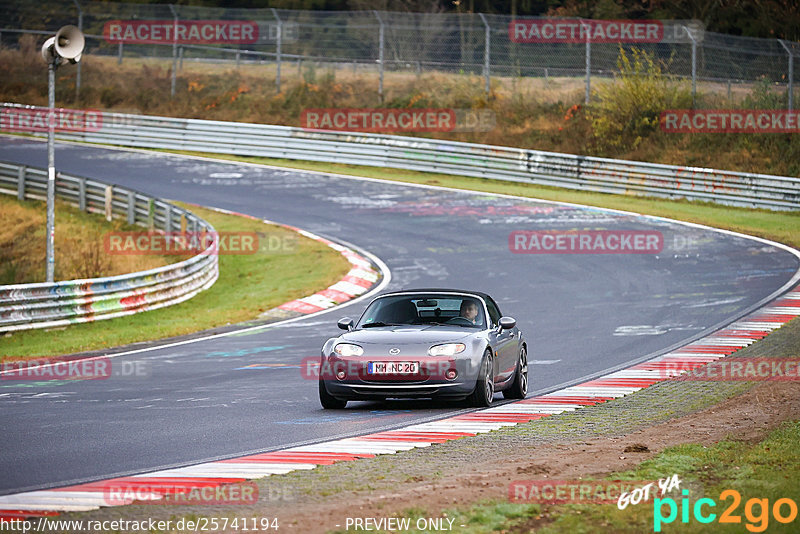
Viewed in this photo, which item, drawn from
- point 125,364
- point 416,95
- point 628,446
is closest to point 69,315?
point 125,364

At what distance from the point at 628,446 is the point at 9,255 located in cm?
2368

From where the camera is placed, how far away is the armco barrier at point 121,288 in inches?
754

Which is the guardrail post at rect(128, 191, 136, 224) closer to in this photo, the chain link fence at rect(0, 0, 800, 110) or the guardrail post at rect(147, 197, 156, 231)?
the guardrail post at rect(147, 197, 156, 231)

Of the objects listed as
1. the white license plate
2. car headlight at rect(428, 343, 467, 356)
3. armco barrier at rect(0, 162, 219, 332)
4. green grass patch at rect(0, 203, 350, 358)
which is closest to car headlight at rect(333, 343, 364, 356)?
the white license plate

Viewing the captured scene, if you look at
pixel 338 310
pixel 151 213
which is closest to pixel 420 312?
pixel 338 310

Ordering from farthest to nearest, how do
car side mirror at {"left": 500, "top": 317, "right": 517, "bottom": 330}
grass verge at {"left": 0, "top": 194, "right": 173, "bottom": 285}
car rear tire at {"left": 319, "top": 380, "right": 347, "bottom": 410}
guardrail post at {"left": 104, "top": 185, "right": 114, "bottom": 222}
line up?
guardrail post at {"left": 104, "top": 185, "right": 114, "bottom": 222} < grass verge at {"left": 0, "top": 194, "right": 173, "bottom": 285} < car side mirror at {"left": 500, "top": 317, "right": 517, "bottom": 330} < car rear tire at {"left": 319, "top": 380, "right": 347, "bottom": 410}

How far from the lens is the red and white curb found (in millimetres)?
7258

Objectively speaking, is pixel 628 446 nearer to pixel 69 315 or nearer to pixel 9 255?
pixel 69 315

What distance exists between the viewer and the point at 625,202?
33594mm

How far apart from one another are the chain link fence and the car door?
924 inches

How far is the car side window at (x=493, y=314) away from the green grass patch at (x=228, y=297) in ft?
26.2

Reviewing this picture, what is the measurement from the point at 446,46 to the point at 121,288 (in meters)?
20.7

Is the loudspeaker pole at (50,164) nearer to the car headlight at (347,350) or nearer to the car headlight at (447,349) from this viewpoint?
the car headlight at (347,350)

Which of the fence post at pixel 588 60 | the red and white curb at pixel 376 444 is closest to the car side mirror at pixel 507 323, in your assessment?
the red and white curb at pixel 376 444
